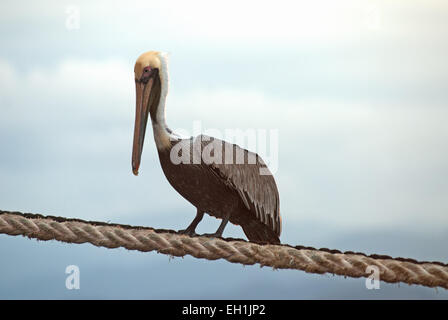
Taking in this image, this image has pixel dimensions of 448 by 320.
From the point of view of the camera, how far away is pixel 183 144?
4.41 m

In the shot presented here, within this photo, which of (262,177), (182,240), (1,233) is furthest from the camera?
(262,177)

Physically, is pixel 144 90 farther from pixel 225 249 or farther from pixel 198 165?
pixel 225 249

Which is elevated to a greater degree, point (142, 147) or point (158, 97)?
point (158, 97)

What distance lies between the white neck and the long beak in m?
0.08

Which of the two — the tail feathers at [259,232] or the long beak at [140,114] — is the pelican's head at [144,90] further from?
the tail feathers at [259,232]

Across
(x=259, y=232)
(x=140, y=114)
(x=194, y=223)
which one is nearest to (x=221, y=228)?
(x=194, y=223)

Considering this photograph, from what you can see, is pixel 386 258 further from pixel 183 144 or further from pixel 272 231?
pixel 183 144

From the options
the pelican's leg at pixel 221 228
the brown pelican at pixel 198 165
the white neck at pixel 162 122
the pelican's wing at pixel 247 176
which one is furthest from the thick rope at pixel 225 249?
the white neck at pixel 162 122

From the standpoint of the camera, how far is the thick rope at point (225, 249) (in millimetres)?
3715

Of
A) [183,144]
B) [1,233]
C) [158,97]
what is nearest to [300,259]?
[183,144]

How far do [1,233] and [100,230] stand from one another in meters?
0.72

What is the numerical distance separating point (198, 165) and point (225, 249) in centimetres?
70

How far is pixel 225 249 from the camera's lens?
392 cm

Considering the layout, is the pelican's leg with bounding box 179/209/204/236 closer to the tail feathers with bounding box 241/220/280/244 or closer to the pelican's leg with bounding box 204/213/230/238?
the pelican's leg with bounding box 204/213/230/238
